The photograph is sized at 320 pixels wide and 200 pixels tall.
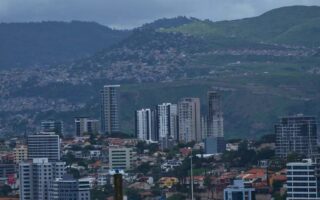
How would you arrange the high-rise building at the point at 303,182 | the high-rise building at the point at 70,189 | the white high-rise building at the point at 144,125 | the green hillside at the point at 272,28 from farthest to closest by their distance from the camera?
1. the green hillside at the point at 272,28
2. the white high-rise building at the point at 144,125
3. the high-rise building at the point at 70,189
4. the high-rise building at the point at 303,182

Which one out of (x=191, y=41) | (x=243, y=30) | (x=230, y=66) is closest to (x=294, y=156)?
(x=230, y=66)

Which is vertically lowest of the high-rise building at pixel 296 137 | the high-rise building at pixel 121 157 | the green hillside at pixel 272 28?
the high-rise building at pixel 121 157

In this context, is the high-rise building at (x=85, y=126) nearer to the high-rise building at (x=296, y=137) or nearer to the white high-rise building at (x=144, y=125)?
the white high-rise building at (x=144, y=125)

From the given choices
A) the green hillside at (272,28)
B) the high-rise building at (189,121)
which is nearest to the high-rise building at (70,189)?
the high-rise building at (189,121)

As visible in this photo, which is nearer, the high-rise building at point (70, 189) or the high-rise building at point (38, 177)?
the high-rise building at point (70, 189)

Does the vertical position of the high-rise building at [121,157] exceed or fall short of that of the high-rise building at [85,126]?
it falls short

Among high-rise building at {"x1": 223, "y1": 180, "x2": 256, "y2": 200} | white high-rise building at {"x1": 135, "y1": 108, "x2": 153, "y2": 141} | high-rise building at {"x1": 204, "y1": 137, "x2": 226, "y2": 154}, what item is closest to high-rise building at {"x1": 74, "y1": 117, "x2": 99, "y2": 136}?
white high-rise building at {"x1": 135, "y1": 108, "x2": 153, "y2": 141}

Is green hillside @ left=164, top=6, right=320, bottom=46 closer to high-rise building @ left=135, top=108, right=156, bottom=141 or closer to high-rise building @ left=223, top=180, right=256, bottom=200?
high-rise building @ left=135, top=108, right=156, bottom=141

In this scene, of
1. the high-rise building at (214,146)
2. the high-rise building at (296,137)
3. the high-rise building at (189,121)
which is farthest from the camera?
the high-rise building at (189,121)
